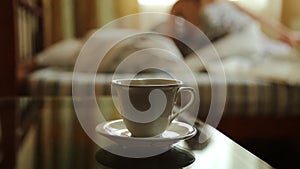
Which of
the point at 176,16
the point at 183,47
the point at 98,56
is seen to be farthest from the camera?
the point at 176,16

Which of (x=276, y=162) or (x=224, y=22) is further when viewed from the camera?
(x=224, y=22)

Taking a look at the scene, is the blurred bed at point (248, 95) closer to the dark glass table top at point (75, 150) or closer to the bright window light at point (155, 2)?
the dark glass table top at point (75, 150)

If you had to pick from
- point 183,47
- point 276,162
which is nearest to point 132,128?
point 276,162

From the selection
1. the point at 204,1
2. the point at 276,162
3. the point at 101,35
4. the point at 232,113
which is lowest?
the point at 276,162

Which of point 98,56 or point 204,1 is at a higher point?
point 204,1

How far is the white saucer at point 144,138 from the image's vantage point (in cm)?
63

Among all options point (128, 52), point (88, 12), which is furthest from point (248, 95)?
point (88, 12)

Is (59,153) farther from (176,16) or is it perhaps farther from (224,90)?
(176,16)

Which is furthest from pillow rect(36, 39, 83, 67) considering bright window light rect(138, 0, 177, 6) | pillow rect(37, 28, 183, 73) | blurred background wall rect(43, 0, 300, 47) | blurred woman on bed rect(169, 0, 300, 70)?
bright window light rect(138, 0, 177, 6)

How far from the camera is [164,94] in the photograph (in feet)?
2.08

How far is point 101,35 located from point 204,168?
1.55 m

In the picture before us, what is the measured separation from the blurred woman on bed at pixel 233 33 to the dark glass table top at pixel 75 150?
1.20m

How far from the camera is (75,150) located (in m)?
0.67

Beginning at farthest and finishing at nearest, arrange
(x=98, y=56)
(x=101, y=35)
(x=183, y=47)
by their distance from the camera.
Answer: (x=183, y=47) → (x=101, y=35) → (x=98, y=56)
